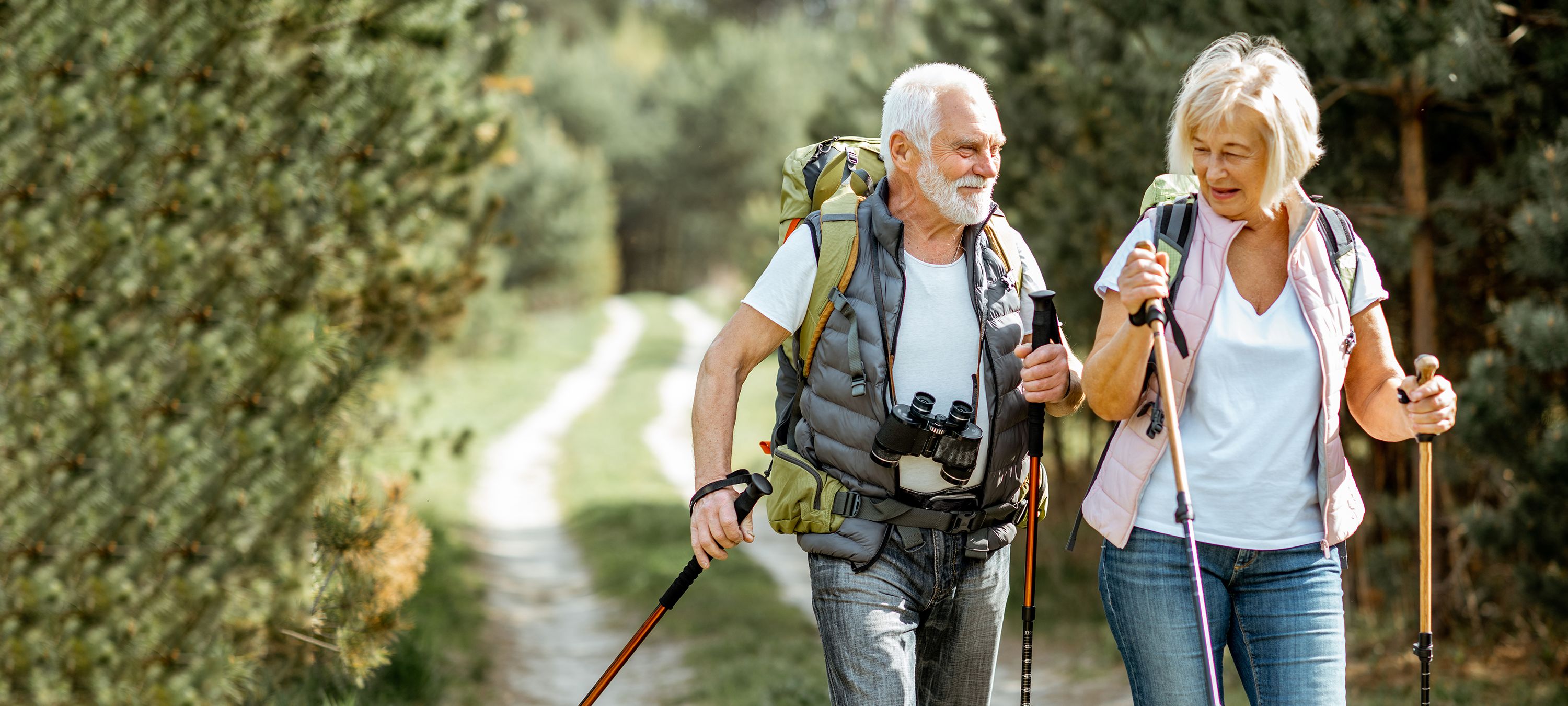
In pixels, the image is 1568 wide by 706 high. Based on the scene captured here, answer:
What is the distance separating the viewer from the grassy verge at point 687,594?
6.84m

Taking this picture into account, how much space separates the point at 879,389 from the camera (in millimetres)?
3057

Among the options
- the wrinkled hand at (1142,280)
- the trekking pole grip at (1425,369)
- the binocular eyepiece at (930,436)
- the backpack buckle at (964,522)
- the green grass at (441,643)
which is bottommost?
the green grass at (441,643)

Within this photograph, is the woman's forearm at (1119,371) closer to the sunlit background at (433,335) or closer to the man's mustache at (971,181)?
the man's mustache at (971,181)

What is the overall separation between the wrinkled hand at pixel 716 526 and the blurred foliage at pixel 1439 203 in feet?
10.7

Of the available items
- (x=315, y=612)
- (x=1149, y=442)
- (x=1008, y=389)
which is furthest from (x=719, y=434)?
(x=315, y=612)

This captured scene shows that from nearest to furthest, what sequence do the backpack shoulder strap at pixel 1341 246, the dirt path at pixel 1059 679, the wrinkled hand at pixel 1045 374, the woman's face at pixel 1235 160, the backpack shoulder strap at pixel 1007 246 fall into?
1. the woman's face at pixel 1235 160
2. the backpack shoulder strap at pixel 1341 246
3. the wrinkled hand at pixel 1045 374
4. the backpack shoulder strap at pixel 1007 246
5. the dirt path at pixel 1059 679

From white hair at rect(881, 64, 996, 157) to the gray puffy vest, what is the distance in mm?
178

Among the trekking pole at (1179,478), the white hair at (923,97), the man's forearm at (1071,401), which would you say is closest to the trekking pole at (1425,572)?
the trekking pole at (1179,478)

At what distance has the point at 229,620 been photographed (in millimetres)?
3832

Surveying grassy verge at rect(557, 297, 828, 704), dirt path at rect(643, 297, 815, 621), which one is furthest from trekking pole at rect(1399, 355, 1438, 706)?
grassy verge at rect(557, 297, 828, 704)

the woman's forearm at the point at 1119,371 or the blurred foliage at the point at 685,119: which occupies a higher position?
the blurred foliage at the point at 685,119

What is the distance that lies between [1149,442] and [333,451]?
290 centimetres

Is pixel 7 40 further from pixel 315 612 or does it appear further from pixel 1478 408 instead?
pixel 1478 408

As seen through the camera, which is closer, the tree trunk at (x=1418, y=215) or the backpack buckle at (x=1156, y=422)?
the backpack buckle at (x=1156, y=422)
